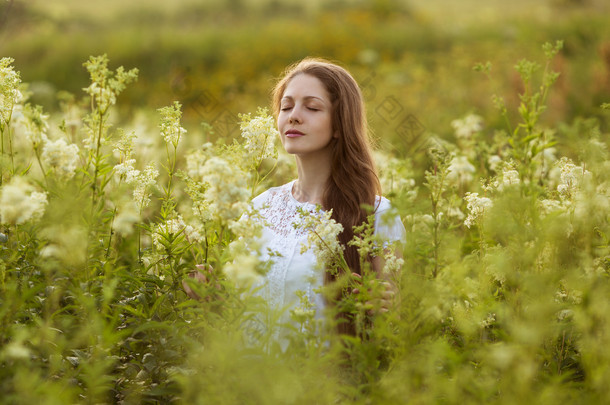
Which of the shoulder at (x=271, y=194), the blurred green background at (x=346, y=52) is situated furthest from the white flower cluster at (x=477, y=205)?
the blurred green background at (x=346, y=52)

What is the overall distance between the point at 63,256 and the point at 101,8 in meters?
20.1

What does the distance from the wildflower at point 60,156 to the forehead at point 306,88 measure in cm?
126

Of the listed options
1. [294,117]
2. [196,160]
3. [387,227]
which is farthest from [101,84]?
[387,227]

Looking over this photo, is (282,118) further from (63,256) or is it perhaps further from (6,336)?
(6,336)

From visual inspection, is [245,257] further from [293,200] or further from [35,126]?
[293,200]

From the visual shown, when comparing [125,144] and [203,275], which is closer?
[203,275]

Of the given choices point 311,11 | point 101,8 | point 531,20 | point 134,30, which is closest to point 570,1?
point 531,20

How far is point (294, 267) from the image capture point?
2.71 meters

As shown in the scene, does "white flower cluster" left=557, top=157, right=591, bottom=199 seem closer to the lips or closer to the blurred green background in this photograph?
the lips

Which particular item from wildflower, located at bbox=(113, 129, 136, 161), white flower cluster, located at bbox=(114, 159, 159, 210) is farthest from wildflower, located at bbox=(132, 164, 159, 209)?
wildflower, located at bbox=(113, 129, 136, 161)

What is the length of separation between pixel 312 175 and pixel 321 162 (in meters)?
0.08

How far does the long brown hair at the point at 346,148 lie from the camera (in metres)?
2.87

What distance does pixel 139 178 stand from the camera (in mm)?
2465

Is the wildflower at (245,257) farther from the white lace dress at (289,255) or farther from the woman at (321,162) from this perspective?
the woman at (321,162)
